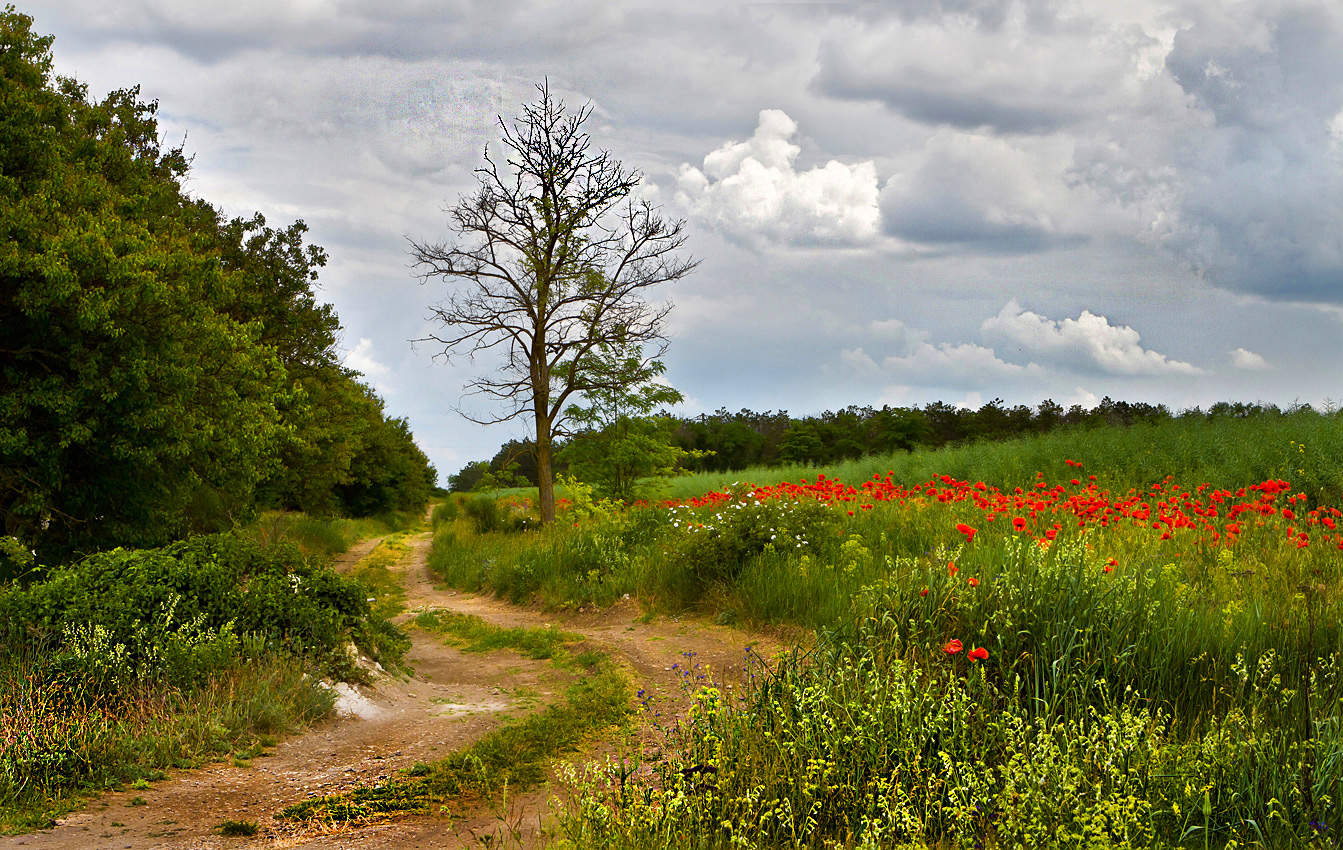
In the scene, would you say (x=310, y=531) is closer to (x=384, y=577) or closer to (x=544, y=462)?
(x=384, y=577)

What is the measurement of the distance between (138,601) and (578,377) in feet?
46.3

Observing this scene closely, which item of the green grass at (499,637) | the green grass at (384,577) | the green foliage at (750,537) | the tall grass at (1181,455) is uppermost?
the tall grass at (1181,455)

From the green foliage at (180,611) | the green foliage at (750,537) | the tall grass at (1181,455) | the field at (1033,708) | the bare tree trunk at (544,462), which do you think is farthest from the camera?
the bare tree trunk at (544,462)

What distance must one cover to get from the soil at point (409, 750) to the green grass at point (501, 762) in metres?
0.16

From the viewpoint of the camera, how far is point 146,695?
6.47m

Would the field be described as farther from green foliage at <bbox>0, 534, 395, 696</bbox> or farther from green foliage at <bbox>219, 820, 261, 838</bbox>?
green foliage at <bbox>0, 534, 395, 696</bbox>

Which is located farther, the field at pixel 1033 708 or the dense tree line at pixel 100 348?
the dense tree line at pixel 100 348

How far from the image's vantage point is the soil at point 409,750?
4.80 meters

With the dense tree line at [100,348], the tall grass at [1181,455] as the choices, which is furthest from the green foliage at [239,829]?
the tall grass at [1181,455]

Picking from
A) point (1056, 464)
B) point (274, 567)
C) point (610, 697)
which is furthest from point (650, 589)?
point (1056, 464)

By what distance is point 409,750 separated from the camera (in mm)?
6480

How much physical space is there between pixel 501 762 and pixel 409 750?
1.00 meters

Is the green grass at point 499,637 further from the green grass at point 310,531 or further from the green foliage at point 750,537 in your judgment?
the green grass at point 310,531

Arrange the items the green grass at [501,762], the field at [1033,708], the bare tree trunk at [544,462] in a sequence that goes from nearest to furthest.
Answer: the field at [1033,708] < the green grass at [501,762] < the bare tree trunk at [544,462]
